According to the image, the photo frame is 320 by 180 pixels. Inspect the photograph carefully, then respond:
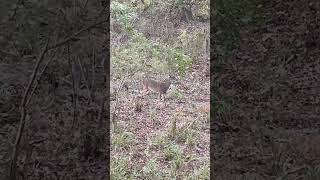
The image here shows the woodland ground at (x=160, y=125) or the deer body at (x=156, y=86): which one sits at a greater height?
the deer body at (x=156, y=86)

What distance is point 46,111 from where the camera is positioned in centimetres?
527

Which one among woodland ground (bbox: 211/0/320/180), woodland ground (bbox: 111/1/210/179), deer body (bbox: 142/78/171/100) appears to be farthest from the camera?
deer body (bbox: 142/78/171/100)

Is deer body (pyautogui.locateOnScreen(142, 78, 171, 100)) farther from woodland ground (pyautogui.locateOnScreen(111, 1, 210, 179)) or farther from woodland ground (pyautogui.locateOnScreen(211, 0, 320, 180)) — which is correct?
woodland ground (pyautogui.locateOnScreen(211, 0, 320, 180))

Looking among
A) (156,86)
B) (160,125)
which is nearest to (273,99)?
(160,125)

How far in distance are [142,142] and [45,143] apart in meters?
0.91

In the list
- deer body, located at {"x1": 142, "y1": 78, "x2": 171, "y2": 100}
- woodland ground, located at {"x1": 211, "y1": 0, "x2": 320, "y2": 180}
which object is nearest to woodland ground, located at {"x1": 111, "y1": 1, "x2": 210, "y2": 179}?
deer body, located at {"x1": 142, "y1": 78, "x2": 171, "y2": 100}

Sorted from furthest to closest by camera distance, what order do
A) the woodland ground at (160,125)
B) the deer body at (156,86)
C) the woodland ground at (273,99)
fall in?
the deer body at (156,86) < the woodland ground at (160,125) < the woodland ground at (273,99)

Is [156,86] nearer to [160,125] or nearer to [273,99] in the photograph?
[160,125]

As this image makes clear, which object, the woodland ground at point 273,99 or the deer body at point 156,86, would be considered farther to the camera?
the deer body at point 156,86

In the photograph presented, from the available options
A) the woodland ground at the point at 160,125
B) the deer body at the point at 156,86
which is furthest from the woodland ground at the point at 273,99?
the deer body at the point at 156,86

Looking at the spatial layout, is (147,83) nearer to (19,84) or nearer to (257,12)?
(19,84)

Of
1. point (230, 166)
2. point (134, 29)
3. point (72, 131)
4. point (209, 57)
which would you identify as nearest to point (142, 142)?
point (72, 131)

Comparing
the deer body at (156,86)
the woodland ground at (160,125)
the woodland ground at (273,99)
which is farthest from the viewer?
the deer body at (156,86)

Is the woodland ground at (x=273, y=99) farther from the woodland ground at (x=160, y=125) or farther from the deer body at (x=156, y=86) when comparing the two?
the deer body at (x=156, y=86)
